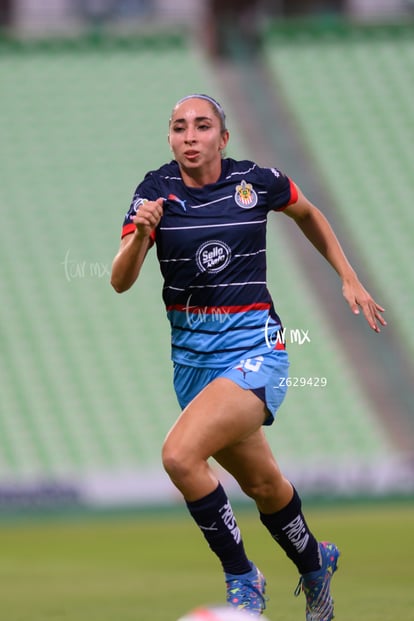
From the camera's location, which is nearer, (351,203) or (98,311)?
(98,311)

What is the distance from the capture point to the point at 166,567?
8961mm

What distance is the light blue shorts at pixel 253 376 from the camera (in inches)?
224

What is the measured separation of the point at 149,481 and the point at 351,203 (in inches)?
184

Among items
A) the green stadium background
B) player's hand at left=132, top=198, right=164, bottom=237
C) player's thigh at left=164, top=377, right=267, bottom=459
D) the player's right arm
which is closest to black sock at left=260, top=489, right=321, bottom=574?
player's thigh at left=164, top=377, right=267, bottom=459

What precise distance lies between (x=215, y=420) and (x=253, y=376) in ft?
1.03

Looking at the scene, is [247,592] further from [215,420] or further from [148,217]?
[148,217]

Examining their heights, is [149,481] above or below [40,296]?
below

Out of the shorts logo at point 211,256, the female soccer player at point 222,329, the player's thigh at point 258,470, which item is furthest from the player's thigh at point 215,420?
the shorts logo at point 211,256

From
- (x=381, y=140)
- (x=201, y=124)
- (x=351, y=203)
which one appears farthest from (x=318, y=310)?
(x=201, y=124)

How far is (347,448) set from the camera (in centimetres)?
1312

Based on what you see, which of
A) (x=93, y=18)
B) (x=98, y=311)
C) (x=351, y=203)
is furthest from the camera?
(x=93, y=18)

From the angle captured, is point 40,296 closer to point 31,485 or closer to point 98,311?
point 98,311

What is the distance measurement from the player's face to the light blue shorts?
0.88 m

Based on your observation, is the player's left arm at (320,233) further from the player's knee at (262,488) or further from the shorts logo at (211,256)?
the player's knee at (262,488)
